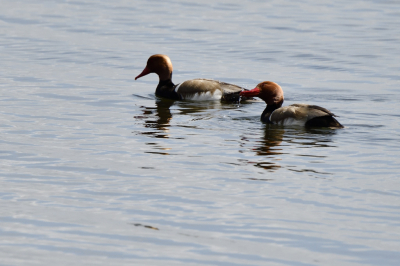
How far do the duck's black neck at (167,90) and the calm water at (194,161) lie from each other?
0.28 m

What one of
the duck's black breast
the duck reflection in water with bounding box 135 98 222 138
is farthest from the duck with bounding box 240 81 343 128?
the duck's black breast

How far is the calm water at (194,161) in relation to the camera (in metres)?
6.00

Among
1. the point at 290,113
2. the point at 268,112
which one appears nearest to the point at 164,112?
the point at 268,112

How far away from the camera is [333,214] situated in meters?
6.69

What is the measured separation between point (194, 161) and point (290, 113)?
265cm

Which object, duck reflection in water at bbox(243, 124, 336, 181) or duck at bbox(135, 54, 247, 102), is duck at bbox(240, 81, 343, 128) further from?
duck at bbox(135, 54, 247, 102)

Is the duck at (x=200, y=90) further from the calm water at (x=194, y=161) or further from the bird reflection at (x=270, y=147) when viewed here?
the bird reflection at (x=270, y=147)

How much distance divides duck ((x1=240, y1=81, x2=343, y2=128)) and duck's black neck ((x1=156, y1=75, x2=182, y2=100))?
7.80 feet

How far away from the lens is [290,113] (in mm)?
10836

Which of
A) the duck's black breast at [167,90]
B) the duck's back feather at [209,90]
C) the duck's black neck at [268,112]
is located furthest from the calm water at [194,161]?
the duck's back feather at [209,90]

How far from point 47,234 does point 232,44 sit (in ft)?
48.2

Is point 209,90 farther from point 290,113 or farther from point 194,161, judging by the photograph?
point 194,161

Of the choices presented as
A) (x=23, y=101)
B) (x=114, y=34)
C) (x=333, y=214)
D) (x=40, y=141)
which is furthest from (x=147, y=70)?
(x=333, y=214)

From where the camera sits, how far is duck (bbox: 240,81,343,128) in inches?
414
